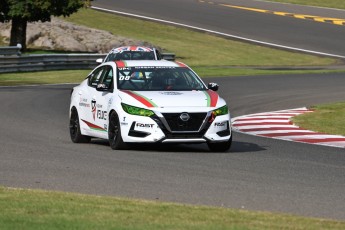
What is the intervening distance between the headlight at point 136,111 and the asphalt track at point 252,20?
1451 inches

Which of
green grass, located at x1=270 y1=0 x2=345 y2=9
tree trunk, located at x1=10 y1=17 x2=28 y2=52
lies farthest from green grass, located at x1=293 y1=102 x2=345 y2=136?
green grass, located at x1=270 y1=0 x2=345 y2=9

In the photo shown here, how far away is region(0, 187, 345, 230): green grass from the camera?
29.9 feet

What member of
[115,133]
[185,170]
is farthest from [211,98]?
[185,170]

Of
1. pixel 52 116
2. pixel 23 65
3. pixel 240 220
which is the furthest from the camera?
pixel 23 65

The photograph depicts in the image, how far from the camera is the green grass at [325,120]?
2081 centimetres

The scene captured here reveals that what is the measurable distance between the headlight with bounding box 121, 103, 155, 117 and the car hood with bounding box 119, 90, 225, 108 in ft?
0.21

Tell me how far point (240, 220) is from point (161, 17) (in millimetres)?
51752

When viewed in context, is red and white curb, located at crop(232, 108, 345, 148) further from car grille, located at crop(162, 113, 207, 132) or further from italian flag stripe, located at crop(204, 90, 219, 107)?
car grille, located at crop(162, 113, 207, 132)

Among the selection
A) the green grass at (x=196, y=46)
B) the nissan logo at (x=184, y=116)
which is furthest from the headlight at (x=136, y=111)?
the green grass at (x=196, y=46)

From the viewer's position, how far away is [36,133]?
62.0ft

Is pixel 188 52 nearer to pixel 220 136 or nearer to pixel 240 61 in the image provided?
pixel 240 61

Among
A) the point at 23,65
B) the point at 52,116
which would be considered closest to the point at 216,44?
the point at 23,65

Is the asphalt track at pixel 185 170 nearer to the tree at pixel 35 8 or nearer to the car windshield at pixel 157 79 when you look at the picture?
the car windshield at pixel 157 79

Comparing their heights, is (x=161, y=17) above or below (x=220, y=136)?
below
